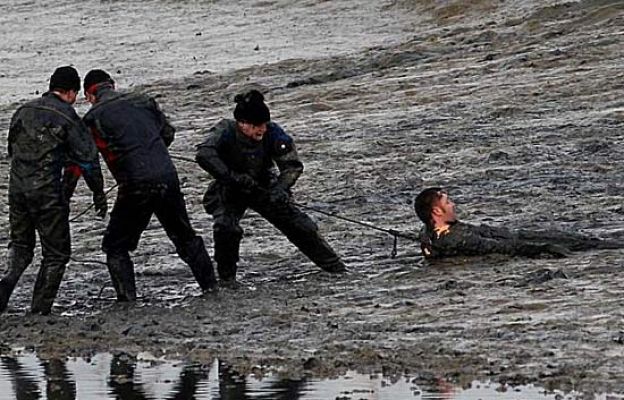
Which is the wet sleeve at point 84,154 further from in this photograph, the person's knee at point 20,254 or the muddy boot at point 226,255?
the muddy boot at point 226,255

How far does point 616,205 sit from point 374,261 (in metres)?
2.38

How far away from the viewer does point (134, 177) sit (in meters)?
12.4

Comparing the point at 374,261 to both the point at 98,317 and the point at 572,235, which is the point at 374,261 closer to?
the point at 572,235

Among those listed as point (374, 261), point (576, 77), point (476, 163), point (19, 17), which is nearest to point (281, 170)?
point (374, 261)

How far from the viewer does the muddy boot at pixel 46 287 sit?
484 inches

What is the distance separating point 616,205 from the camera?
50.0 feet

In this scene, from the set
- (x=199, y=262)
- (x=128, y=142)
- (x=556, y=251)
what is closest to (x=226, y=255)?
(x=199, y=262)

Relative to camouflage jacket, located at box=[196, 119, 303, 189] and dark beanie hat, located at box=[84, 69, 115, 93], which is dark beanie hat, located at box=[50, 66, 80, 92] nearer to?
dark beanie hat, located at box=[84, 69, 115, 93]

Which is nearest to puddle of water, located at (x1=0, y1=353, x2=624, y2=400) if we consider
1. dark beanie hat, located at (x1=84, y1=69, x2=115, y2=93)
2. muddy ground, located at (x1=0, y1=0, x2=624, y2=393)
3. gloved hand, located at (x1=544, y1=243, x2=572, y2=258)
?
muddy ground, located at (x1=0, y1=0, x2=624, y2=393)

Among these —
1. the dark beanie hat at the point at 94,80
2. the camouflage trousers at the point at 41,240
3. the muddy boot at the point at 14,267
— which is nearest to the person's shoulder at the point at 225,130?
the dark beanie hat at the point at 94,80

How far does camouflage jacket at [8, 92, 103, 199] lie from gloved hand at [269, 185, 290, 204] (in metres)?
1.37

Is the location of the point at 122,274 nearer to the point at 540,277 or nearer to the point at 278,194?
the point at 278,194

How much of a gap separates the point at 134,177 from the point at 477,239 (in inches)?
100

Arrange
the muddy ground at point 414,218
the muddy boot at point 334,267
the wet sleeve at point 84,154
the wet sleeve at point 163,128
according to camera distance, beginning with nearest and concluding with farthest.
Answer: the muddy ground at point 414,218, the wet sleeve at point 84,154, the wet sleeve at point 163,128, the muddy boot at point 334,267
